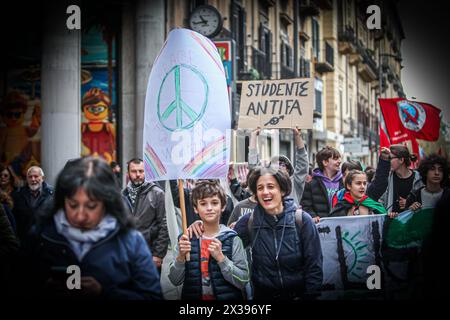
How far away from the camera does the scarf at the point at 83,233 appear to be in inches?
132

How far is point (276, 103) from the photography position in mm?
7137

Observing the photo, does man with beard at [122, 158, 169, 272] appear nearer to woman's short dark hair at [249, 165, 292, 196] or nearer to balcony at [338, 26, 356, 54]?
woman's short dark hair at [249, 165, 292, 196]

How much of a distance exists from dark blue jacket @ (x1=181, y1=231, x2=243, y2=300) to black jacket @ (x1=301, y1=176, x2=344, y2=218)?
8.88 feet

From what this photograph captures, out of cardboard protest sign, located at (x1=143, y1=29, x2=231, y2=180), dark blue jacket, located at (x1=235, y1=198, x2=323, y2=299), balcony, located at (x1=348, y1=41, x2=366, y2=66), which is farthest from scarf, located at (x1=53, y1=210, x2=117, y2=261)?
balcony, located at (x1=348, y1=41, x2=366, y2=66)

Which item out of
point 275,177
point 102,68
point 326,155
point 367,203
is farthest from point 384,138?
point 102,68

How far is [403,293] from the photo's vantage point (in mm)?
5395

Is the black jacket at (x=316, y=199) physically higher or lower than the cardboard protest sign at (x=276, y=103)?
lower

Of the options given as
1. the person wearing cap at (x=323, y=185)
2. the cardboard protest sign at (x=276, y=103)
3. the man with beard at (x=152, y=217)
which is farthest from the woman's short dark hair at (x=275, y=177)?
the person wearing cap at (x=323, y=185)

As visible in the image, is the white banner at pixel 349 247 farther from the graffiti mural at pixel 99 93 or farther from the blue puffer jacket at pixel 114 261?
the graffiti mural at pixel 99 93

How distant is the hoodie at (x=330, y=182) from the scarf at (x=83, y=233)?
13.4 feet

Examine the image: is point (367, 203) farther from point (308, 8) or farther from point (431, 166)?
point (308, 8)

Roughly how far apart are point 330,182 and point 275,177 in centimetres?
275
